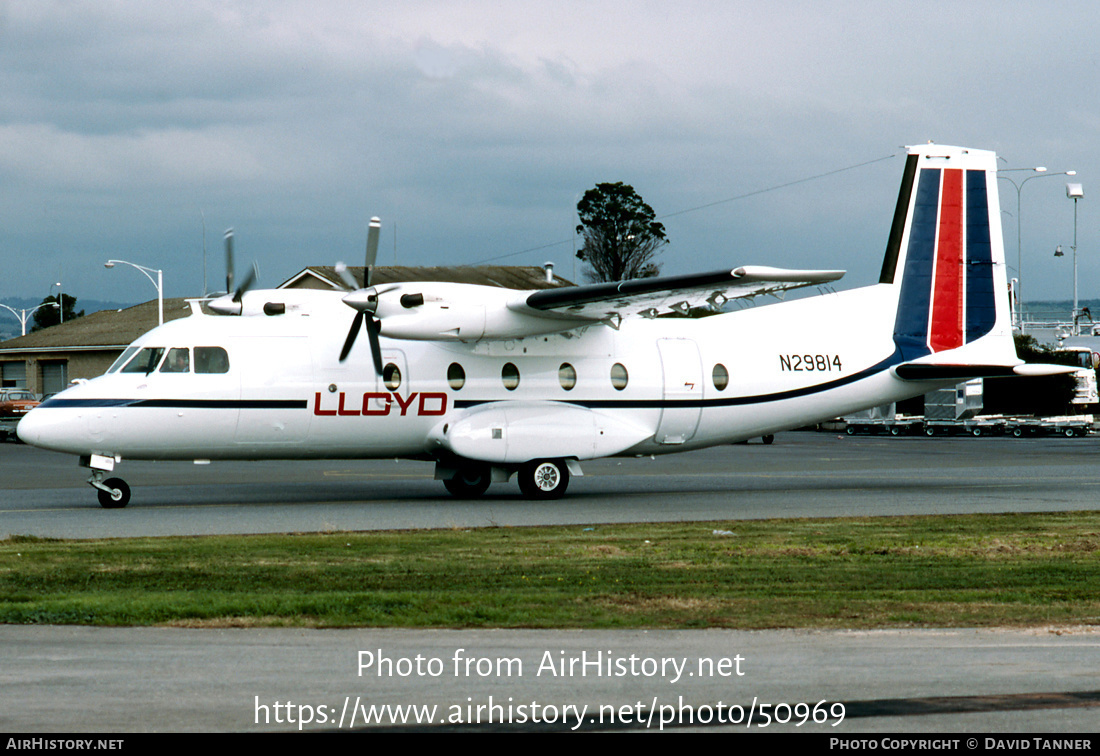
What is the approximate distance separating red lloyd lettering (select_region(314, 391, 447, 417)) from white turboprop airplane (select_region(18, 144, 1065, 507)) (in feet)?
0.09

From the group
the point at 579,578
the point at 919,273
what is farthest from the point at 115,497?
the point at 919,273

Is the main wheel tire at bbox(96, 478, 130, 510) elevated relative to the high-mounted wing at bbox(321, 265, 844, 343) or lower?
lower

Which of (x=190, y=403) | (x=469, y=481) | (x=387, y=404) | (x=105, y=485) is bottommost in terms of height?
(x=469, y=481)

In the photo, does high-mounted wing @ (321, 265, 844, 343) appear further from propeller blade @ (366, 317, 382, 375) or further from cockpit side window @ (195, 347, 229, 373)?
cockpit side window @ (195, 347, 229, 373)

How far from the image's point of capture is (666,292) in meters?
20.2

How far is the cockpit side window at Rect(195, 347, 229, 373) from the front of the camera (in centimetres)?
2050

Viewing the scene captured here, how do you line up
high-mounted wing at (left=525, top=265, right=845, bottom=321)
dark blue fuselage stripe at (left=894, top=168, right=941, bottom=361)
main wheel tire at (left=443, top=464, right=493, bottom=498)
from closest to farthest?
1. high-mounted wing at (left=525, top=265, right=845, bottom=321)
2. main wheel tire at (left=443, top=464, right=493, bottom=498)
3. dark blue fuselage stripe at (left=894, top=168, right=941, bottom=361)

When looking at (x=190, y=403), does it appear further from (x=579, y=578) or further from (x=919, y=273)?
(x=919, y=273)

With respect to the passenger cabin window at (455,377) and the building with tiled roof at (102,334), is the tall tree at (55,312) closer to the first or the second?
the building with tiled roof at (102,334)

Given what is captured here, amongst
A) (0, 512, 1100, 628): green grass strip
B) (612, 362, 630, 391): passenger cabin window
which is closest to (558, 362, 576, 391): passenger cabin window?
(612, 362, 630, 391): passenger cabin window

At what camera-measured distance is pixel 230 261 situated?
2297cm

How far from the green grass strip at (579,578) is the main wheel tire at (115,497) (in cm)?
518

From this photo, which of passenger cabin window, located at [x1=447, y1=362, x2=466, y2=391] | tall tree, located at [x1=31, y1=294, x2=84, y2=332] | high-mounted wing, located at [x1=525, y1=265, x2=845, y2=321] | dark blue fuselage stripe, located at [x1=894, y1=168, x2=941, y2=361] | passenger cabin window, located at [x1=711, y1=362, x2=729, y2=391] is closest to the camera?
high-mounted wing, located at [x1=525, y1=265, x2=845, y2=321]

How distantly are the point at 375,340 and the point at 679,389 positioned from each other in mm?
6136
